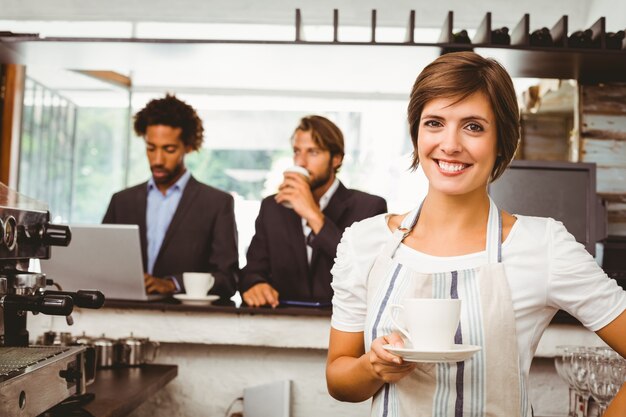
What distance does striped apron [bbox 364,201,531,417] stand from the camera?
1414 mm

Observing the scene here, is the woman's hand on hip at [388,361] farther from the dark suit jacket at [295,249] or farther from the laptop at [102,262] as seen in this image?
the dark suit jacket at [295,249]

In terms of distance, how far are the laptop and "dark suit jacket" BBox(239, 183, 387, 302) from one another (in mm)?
717

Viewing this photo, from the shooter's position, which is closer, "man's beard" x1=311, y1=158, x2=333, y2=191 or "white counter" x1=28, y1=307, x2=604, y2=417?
"white counter" x1=28, y1=307, x2=604, y2=417

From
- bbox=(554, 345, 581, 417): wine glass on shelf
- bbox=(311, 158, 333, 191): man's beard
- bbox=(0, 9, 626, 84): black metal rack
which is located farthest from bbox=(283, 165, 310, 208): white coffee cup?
bbox=(554, 345, 581, 417): wine glass on shelf

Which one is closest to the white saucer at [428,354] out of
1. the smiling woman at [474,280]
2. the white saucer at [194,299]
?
the smiling woman at [474,280]

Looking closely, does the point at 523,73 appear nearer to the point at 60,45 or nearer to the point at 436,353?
the point at 60,45

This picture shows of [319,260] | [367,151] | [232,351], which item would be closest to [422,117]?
[232,351]

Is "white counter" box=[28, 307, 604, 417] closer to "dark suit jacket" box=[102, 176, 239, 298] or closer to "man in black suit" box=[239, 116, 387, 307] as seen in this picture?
"man in black suit" box=[239, 116, 387, 307]

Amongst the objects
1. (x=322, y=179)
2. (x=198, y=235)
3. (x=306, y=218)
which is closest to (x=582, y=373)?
(x=306, y=218)

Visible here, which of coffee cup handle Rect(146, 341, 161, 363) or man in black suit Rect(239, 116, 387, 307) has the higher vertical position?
man in black suit Rect(239, 116, 387, 307)

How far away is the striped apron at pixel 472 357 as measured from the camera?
1.41 metres

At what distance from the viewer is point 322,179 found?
11.5 feet

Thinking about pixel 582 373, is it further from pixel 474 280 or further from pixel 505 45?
pixel 505 45

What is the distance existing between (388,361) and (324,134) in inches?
91.3
